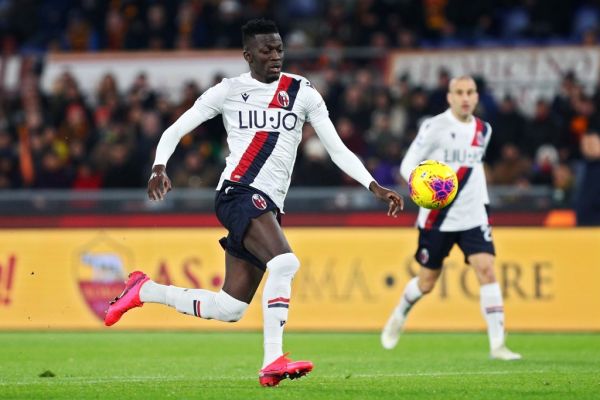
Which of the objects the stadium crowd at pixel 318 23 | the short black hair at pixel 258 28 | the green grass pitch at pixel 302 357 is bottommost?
the green grass pitch at pixel 302 357

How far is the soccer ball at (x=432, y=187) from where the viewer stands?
985 cm

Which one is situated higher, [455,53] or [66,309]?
[455,53]

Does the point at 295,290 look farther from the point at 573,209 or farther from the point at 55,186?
the point at 55,186

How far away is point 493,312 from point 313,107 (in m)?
3.68

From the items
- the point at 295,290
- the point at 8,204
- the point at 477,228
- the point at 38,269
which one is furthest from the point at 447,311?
the point at 8,204

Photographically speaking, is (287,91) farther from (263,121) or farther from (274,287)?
(274,287)

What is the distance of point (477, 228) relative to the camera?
39.9 ft

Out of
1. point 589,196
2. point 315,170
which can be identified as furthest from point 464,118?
point 315,170

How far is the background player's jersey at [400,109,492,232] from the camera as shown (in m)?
12.2

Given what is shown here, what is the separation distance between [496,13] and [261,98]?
45.2ft

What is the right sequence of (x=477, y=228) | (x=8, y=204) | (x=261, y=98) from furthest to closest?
(x=8, y=204)
(x=477, y=228)
(x=261, y=98)

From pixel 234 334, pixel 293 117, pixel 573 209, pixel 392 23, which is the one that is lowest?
pixel 234 334

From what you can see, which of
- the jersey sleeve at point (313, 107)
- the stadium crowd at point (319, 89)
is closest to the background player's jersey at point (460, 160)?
the jersey sleeve at point (313, 107)

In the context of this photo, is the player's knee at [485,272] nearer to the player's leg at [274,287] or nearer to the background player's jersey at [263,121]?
the background player's jersey at [263,121]
